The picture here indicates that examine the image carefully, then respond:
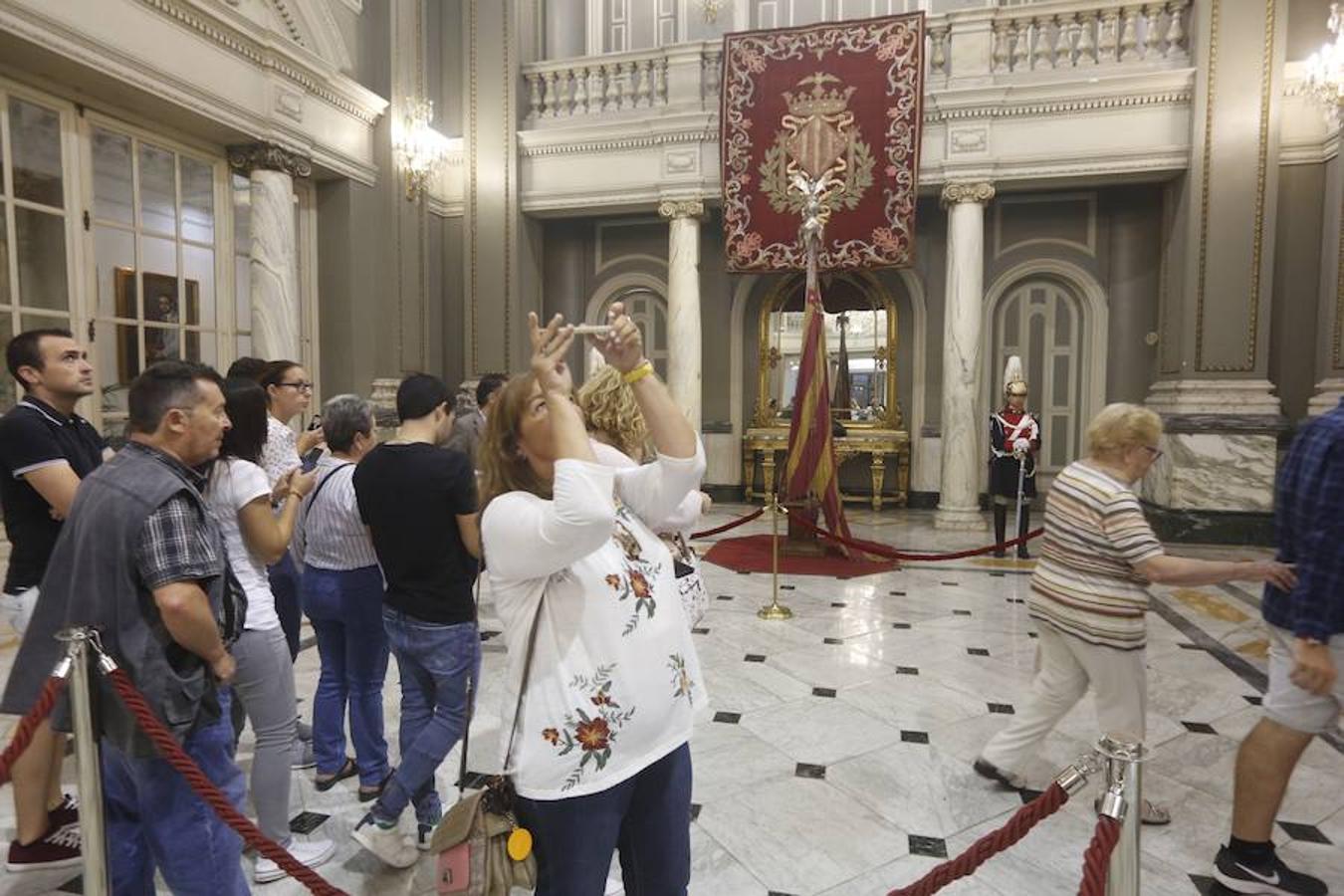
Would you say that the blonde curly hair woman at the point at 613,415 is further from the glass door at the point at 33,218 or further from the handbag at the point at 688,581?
the glass door at the point at 33,218

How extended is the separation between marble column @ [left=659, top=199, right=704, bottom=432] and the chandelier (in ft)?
19.0

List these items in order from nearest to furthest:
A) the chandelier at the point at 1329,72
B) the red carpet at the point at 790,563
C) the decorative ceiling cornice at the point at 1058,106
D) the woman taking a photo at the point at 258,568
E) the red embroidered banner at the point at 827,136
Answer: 1. the woman taking a photo at the point at 258,568
2. the chandelier at the point at 1329,72
3. the red carpet at the point at 790,563
4. the decorative ceiling cornice at the point at 1058,106
5. the red embroidered banner at the point at 827,136

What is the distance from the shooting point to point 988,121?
8.45 meters

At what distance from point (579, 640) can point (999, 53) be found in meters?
9.42

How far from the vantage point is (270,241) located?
686 centimetres

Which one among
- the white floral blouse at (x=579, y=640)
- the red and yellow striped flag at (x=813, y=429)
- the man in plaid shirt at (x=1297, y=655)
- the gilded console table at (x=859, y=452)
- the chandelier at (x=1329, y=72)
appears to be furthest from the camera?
the gilded console table at (x=859, y=452)

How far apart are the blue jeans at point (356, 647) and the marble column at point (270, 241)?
4.87 m

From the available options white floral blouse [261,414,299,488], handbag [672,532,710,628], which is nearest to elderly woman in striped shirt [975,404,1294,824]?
handbag [672,532,710,628]

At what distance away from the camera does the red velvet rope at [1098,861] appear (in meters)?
1.34

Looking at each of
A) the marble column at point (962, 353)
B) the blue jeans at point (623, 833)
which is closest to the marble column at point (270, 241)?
the blue jeans at point (623, 833)

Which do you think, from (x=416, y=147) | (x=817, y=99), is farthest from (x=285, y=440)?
(x=817, y=99)

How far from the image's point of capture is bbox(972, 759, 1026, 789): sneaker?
9.82ft

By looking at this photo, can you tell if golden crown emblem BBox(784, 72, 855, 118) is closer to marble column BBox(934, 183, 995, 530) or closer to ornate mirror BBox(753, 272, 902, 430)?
marble column BBox(934, 183, 995, 530)

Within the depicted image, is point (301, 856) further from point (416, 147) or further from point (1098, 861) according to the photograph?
point (416, 147)
